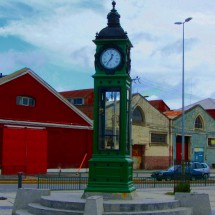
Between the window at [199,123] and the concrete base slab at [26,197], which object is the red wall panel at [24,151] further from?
the window at [199,123]

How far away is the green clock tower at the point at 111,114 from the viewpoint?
556 inches

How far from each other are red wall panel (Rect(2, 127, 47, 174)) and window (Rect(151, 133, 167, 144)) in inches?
745

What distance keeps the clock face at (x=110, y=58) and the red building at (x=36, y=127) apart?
27.7 meters

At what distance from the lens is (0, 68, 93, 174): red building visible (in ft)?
137

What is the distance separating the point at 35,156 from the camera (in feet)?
142

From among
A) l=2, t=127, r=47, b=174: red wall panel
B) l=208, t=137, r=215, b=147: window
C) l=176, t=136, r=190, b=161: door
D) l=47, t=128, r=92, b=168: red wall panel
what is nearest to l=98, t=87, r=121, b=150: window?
l=2, t=127, r=47, b=174: red wall panel

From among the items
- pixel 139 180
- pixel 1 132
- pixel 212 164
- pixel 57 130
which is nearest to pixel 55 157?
pixel 57 130

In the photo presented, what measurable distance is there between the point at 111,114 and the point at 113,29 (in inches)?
99.6

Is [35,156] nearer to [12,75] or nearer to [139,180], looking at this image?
[12,75]

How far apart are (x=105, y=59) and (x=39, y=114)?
30499mm

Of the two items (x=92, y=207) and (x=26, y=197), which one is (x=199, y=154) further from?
(x=92, y=207)

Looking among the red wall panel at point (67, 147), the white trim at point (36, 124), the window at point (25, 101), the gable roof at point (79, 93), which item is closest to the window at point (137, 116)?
the gable roof at point (79, 93)

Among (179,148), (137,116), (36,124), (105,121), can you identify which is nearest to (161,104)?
(179,148)

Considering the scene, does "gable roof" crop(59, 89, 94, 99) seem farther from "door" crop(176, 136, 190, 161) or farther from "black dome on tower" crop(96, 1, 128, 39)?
"black dome on tower" crop(96, 1, 128, 39)
